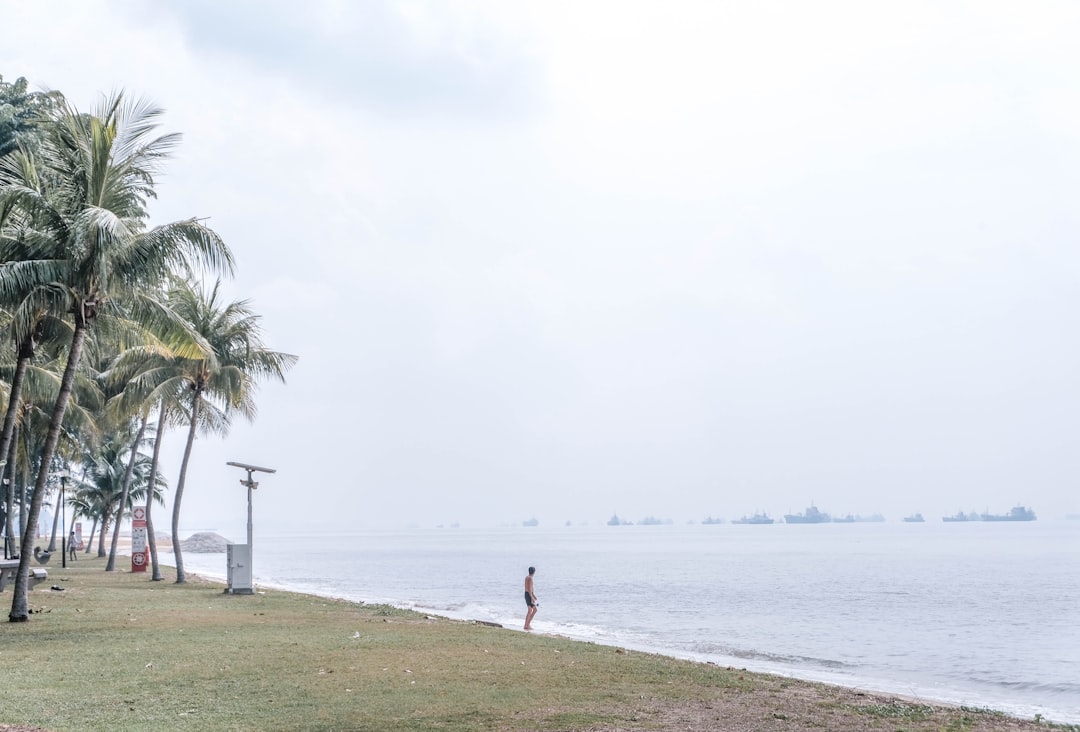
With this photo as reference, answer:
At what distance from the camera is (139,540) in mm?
38656

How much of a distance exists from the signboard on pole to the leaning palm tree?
69.4ft

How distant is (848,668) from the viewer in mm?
21172

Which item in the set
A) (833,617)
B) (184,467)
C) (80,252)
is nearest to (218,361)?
(184,467)

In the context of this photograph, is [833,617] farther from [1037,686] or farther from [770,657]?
[1037,686]

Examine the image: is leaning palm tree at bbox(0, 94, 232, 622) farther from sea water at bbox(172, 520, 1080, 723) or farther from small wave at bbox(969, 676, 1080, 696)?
small wave at bbox(969, 676, 1080, 696)

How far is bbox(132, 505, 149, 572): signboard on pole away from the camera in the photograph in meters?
38.1

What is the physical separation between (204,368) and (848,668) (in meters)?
19.7

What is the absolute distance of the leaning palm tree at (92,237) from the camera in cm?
1625

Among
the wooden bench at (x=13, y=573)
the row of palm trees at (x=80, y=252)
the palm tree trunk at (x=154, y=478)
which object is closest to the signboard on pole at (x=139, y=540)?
the palm tree trunk at (x=154, y=478)

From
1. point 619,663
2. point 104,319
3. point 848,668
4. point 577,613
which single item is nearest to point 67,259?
point 104,319

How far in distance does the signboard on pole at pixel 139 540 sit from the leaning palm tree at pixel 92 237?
21158 mm

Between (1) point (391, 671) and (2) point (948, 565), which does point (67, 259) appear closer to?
(1) point (391, 671)

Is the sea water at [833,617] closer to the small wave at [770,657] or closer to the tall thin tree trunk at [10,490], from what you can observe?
the small wave at [770,657]

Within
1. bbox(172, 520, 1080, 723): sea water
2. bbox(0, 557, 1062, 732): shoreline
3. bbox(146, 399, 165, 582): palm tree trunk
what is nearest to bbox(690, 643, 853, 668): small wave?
bbox(172, 520, 1080, 723): sea water
